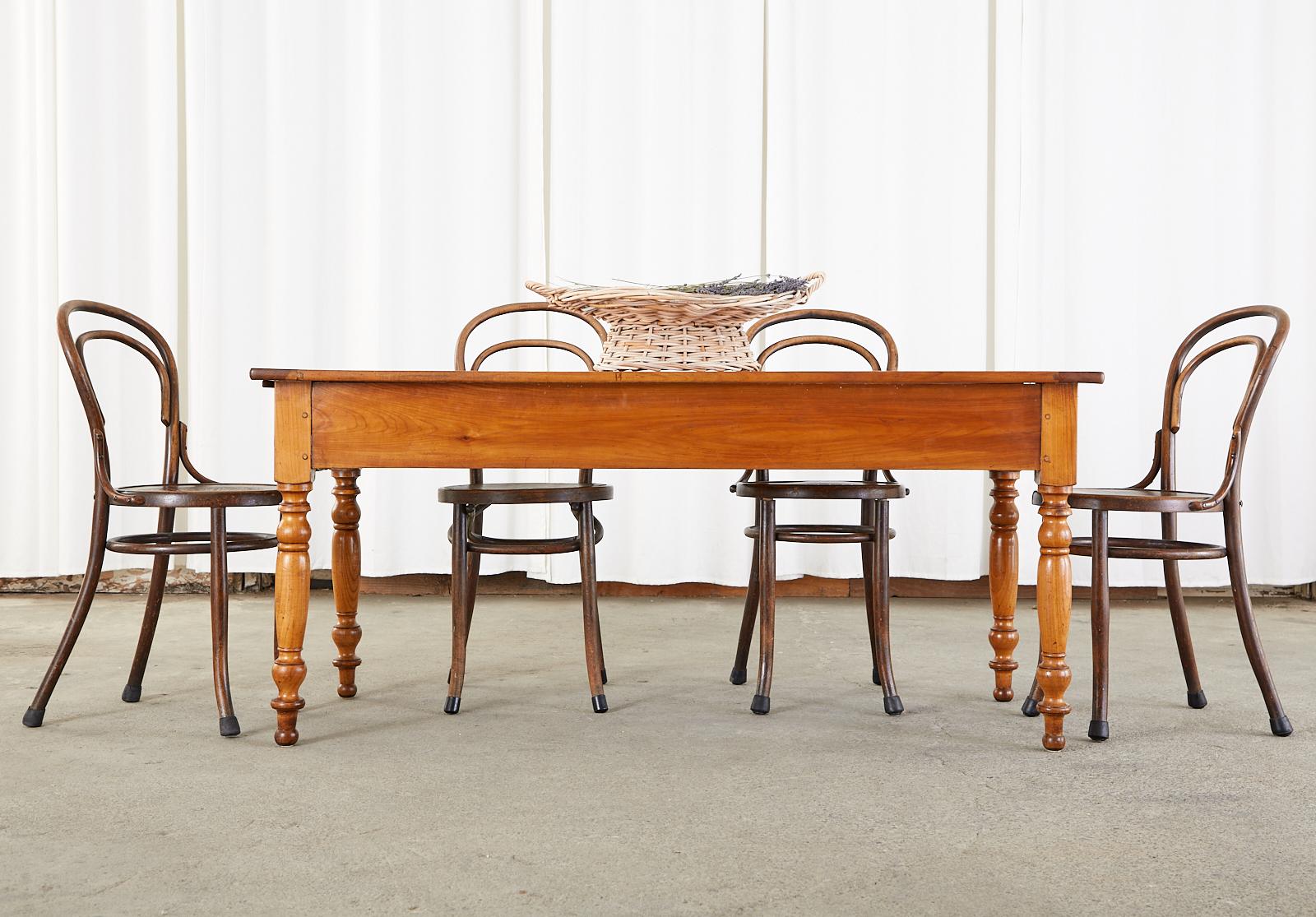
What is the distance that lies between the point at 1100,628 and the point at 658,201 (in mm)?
2275

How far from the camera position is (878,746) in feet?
6.73

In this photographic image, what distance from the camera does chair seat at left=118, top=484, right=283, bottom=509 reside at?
6.84 feet

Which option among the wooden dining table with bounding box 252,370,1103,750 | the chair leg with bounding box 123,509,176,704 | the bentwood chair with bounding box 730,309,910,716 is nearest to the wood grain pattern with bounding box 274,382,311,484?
the wooden dining table with bounding box 252,370,1103,750

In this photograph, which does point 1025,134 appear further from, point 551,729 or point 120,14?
point 120,14

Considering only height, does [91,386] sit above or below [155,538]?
above

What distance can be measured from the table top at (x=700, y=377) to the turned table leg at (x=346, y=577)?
482 millimetres

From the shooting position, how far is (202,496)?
2.08 metres

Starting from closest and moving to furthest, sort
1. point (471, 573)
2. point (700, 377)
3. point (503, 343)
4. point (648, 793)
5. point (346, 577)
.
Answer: point (648, 793)
point (700, 377)
point (346, 577)
point (471, 573)
point (503, 343)

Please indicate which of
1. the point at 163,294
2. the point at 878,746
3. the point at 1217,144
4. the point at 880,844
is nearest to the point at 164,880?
the point at 880,844

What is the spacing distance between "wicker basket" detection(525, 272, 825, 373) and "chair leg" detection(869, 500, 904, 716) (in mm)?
536

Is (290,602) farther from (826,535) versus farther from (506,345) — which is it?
(826,535)

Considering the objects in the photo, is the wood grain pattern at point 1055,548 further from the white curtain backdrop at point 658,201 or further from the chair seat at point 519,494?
the white curtain backdrop at point 658,201

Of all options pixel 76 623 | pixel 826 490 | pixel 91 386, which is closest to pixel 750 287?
pixel 826 490

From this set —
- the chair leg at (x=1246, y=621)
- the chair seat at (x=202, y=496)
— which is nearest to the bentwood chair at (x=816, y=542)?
the chair leg at (x=1246, y=621)
